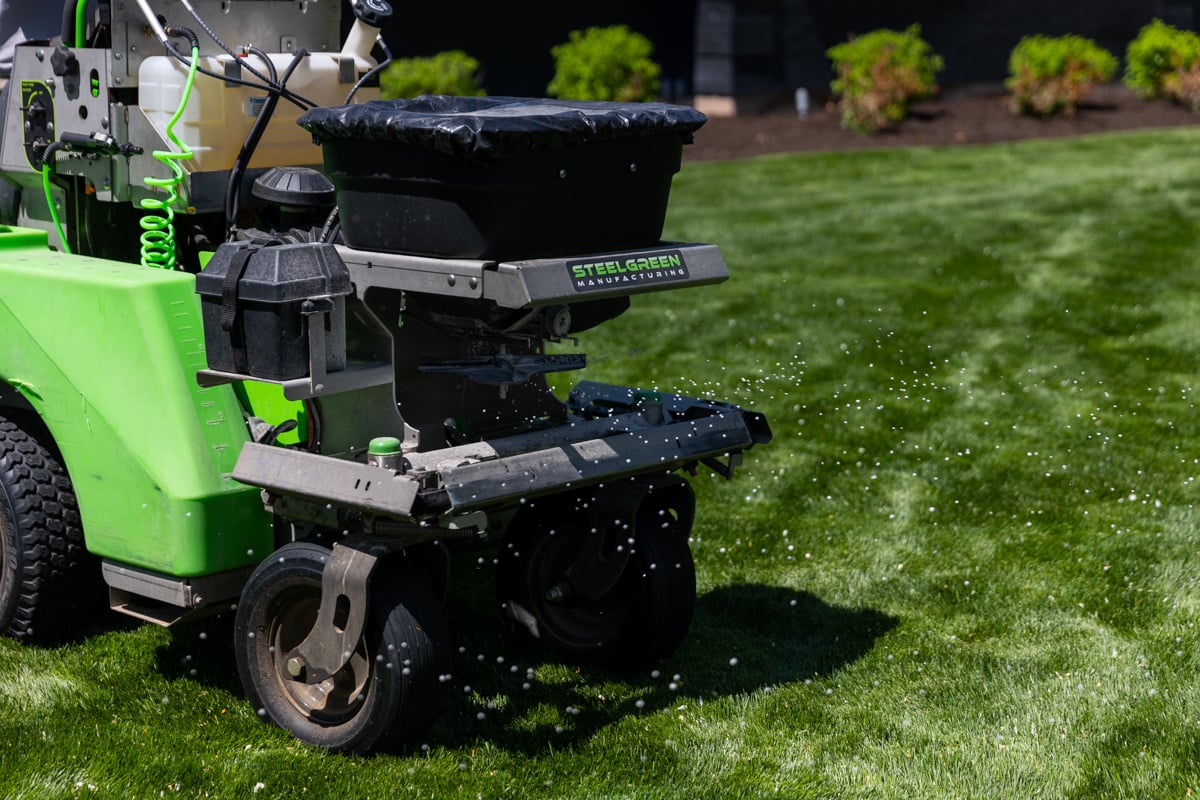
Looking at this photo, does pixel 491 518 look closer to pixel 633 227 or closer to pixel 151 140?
pixel 633 227

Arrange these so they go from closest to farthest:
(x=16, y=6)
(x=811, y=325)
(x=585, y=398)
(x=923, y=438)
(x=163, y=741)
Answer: (x=163, y=741) → (x=585, y=398) → (x=16, y=6) → (x=923, y=438) → (x=811, y=325)

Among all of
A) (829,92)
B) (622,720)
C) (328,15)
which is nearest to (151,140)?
(328,15)

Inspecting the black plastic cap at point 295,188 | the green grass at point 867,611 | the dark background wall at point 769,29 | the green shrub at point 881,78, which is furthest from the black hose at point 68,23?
the green shrub at point 881,78

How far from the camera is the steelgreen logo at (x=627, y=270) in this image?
140 inches

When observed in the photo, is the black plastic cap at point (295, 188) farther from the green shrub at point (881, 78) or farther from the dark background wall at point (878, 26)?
the dark background wall at point (878, 26)

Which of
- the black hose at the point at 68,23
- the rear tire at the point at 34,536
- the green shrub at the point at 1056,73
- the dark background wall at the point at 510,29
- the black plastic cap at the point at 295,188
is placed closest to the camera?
the black plastic cap at the point at 295,188

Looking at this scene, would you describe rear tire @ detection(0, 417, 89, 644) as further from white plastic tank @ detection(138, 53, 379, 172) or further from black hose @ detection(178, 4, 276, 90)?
black hose @ detection(178, 4, 276, 90)

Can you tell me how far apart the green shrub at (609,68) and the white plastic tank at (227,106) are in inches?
408

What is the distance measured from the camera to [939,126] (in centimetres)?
1477

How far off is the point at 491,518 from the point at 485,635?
488mm

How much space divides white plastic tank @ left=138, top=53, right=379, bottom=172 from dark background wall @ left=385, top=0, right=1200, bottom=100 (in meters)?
10.9

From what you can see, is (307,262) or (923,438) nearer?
(307,262)

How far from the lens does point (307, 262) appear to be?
3639 mm

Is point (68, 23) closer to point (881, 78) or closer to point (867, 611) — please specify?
point (867, 611)
